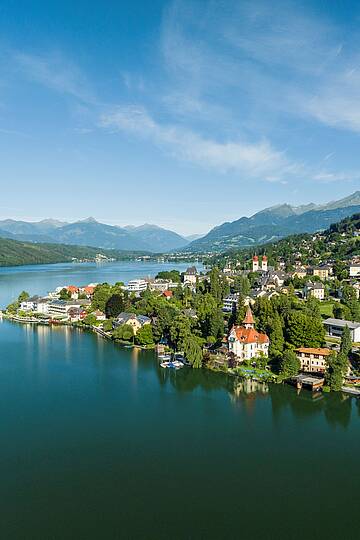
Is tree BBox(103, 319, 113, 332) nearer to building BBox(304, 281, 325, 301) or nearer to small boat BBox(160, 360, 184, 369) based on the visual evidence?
small boat BBox(160, 360, 184, 369)

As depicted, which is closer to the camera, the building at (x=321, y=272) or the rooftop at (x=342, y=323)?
the rooftop at (x=342, y=323)

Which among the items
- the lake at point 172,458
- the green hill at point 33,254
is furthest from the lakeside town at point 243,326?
the green hill at point 33,254

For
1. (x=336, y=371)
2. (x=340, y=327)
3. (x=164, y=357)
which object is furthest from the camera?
(x=340, y=327)

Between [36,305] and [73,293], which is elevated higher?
[73,293]

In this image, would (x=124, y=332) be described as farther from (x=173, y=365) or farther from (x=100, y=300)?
(x=100, y=300)

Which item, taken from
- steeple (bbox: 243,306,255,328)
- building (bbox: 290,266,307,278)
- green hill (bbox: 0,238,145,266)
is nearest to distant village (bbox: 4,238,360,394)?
steeple (bbox: 243,306,255,328)

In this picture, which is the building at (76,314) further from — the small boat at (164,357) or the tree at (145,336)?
the small boat at (164,357)

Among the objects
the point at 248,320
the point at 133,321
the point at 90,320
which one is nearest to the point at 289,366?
the point at 248,320
